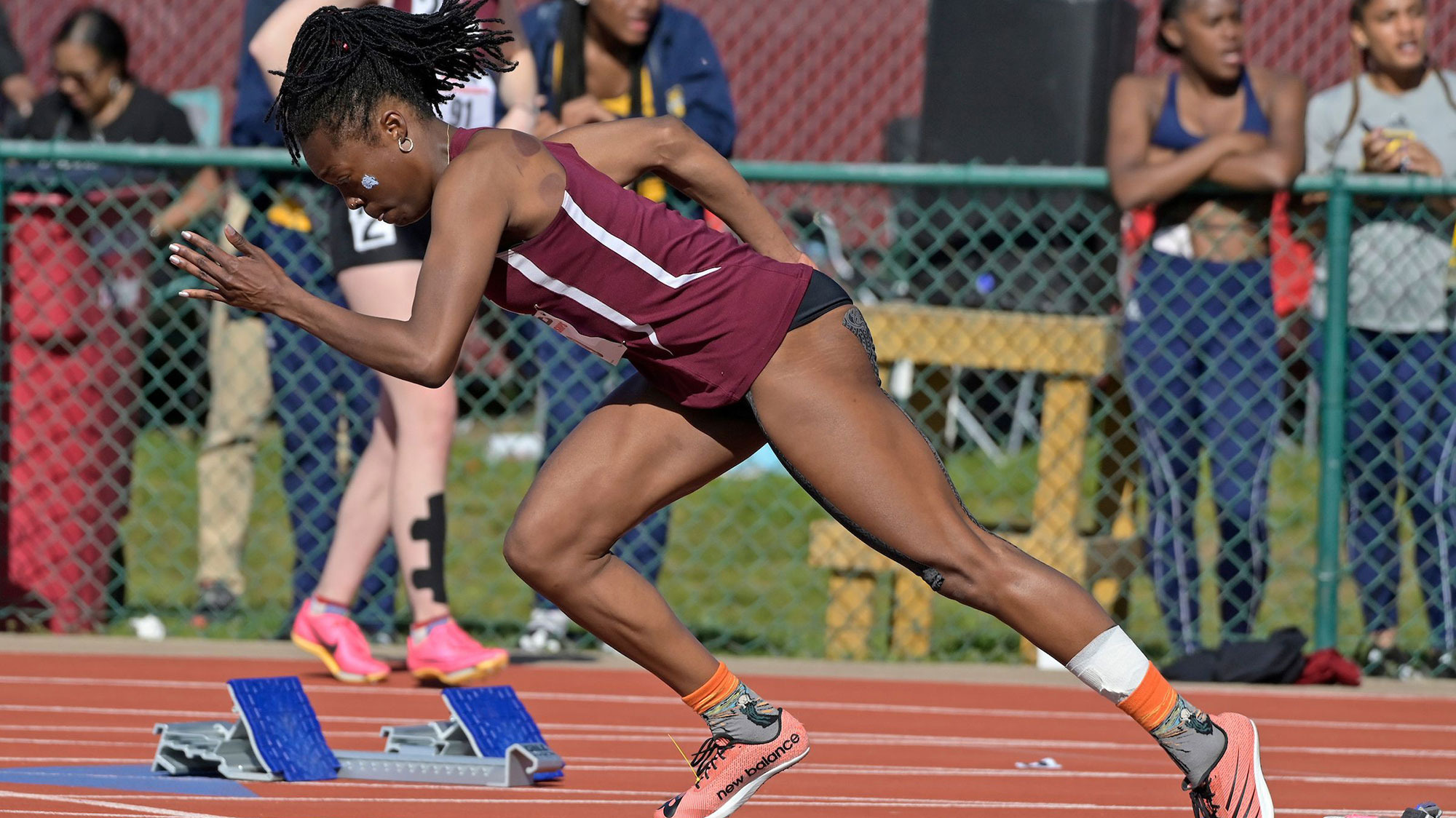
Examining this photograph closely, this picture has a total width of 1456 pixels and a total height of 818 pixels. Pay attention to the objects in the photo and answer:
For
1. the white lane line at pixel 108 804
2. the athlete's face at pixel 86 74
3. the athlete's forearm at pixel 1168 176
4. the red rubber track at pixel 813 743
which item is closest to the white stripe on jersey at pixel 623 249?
the red rubber track at pixel 813 743

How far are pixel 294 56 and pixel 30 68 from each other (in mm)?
8827

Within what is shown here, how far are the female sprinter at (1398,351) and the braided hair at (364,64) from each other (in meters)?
4.05

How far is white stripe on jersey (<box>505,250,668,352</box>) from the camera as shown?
370 cm

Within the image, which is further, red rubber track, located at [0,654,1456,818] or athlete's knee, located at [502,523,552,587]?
red rubber track, located at [0,654,1456,818]

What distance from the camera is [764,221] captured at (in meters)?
4.22

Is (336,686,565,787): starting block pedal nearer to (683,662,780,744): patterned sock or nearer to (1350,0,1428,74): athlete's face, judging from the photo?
(683,662,780,744): patterned sock

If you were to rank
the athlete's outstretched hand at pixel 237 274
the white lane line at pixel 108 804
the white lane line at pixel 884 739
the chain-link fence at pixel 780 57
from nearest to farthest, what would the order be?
the athlete's outstretched hand at pixel 237 274 → the white lane line at pixel 108 804 → the white lane line at pixel 884 739 → the chain-link fence at pixel 780 57

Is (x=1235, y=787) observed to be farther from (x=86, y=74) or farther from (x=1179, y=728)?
(x=86, y=74)

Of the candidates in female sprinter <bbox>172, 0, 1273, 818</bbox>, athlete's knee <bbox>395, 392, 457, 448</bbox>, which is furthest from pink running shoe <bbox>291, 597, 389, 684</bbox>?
female sprinter <bbox>172, 0, 1273, 818</bbox>

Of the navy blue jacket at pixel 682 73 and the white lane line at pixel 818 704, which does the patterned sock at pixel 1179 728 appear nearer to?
the white lane line at pixel 818 704

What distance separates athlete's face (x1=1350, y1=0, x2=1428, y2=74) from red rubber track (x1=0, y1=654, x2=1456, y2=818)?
2264 mm

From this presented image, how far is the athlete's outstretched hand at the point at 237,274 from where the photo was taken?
133 inches

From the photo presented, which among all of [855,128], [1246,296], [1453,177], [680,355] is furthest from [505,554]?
[855,128]

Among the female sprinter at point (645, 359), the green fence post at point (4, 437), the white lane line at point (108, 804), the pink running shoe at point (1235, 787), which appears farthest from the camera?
the green fence post at point (4, 437)
